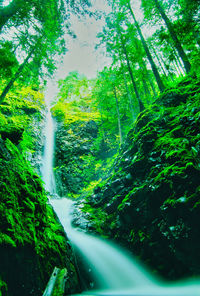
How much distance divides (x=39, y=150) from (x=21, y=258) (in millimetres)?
14175

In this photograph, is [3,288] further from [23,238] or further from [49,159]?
[49,159]

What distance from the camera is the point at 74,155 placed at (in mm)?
18312

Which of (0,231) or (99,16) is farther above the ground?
(99,16)

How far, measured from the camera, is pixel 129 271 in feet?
18.7

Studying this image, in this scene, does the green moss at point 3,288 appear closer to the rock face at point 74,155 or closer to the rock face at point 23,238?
the rock face at point 23,238

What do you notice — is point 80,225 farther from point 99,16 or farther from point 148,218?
point 99,16

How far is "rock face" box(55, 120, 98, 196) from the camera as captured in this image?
16.1 m

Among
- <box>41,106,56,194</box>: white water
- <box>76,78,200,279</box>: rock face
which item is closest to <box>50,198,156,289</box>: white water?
<box>76,78,200,279</box>: rock face

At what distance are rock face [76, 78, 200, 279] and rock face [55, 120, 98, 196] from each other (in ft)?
23.2

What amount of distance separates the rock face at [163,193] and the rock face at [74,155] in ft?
23.2

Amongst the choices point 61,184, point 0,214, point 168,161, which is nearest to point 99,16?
point 168,161

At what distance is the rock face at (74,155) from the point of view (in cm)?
1608

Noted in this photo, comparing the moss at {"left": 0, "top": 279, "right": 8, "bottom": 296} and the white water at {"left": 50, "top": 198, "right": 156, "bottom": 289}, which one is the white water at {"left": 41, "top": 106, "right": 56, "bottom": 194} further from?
the moss at {"left": 0, "top": 279, "right": 8, "bottom": 296}

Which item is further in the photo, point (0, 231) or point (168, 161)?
point (168, 161)
